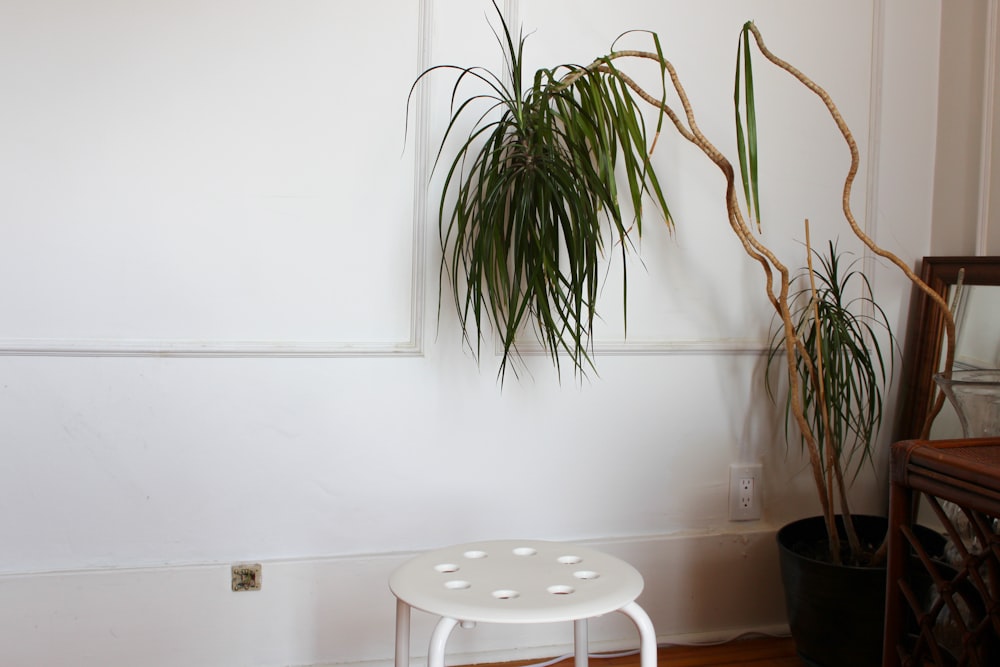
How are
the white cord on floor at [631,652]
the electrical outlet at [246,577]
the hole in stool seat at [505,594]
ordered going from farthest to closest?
the white cord on floor at [631,652], the electrical outlet at [246,577], the hole in stool seat at [505,594]

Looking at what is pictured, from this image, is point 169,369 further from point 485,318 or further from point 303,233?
point 485,318

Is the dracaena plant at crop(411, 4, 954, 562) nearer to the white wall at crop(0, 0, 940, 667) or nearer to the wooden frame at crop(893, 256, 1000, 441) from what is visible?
the white wall at crop(0, 0, 940, 667)

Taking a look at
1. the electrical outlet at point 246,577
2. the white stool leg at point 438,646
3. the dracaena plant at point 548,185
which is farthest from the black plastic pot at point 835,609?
the electrical outlet at point 246,577

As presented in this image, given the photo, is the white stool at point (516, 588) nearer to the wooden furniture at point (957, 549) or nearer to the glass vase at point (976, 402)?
the wooden furniture at point (957, 549)

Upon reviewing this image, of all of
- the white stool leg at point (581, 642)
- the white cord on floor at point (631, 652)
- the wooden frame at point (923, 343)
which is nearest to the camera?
the white stool leg at point (581, 642)

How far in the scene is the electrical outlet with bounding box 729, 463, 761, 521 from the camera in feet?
7.19

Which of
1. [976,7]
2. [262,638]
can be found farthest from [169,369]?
[976,7]

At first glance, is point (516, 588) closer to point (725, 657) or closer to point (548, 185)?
point (548, 185)

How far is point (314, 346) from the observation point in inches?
75.6

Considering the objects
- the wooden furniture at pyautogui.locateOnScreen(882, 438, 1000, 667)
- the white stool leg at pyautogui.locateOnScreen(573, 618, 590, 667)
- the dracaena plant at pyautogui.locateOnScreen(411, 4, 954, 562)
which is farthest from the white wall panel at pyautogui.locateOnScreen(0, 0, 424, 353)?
the wooden furniture at pyautogui.locateOnScreen(882, 438, 1000, 667)

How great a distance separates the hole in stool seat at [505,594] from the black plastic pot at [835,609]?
2.81 ft

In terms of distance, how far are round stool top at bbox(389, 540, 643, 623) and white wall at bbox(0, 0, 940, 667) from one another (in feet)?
1.69

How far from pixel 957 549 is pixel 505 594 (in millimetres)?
787

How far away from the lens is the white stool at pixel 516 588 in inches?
49.3
